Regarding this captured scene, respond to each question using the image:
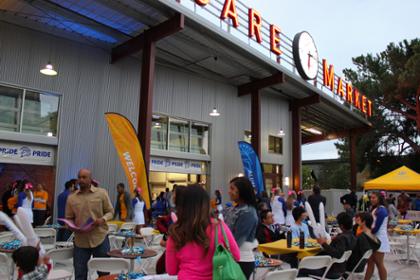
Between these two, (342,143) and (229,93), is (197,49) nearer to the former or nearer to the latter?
(229,93)

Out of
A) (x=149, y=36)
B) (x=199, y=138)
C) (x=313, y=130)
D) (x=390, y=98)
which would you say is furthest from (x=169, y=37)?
(x=390, y=98)

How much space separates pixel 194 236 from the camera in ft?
7.30

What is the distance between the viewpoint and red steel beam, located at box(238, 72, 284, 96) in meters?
14.6

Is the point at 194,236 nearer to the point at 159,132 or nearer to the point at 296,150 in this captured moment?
the point at 159,132

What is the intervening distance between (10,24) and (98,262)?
7997 millimetres

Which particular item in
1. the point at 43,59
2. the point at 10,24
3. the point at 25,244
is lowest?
the point at 25,244

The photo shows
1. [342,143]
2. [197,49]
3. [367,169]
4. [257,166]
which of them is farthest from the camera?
[342,143]

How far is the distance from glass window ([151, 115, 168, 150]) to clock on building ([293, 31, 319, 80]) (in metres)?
6.01

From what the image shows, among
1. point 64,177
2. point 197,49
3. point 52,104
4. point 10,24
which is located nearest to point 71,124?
point 52,104

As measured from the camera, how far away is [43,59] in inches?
404

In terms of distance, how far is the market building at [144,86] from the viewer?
32.2ft

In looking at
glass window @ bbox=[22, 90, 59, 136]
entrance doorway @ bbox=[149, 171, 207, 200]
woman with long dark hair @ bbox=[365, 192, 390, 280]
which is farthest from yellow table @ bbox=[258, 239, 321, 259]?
entrance doorway @ bbox=[149, 171, 207, 200]

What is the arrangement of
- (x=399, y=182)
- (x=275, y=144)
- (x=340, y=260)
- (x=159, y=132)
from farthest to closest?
(x=275, y=144) → (x=399, y=182) → (x=159, y=132) → (x=340, y=260)

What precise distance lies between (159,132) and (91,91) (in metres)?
2.78
